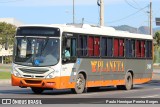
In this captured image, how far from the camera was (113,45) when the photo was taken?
2755 centimetres

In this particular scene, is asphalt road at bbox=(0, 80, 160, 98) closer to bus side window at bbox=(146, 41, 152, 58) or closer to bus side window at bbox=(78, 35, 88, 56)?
bus side window at bbox=(78, 35, 88, 56)

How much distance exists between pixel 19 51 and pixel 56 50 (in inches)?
65.7

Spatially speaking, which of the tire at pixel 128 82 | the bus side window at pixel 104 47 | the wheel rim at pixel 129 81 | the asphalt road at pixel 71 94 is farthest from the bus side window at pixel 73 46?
the wheel rim at pixel 129 81

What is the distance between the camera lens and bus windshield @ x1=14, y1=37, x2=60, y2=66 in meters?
22.9

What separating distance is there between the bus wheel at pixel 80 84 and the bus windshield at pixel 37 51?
6.49ft

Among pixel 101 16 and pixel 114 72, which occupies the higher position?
pixel 101 16

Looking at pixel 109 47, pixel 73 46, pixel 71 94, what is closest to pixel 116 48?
pixel 109 47

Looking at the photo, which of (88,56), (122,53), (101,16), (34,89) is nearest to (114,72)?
(122,53)

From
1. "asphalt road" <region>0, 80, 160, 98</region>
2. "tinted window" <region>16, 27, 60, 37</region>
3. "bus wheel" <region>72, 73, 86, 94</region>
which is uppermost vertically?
"tinted window" <region>16, 27, 60, 37</region>

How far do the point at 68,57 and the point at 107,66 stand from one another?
3968 millimetres

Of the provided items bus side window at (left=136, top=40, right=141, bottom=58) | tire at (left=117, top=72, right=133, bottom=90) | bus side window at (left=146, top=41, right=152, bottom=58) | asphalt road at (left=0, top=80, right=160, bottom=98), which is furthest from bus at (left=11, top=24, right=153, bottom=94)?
bus side window at (left=146, top=41, right=152, bottom=58)

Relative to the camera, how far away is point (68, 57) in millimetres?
23609

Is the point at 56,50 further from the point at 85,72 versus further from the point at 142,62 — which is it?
the point at 142,62

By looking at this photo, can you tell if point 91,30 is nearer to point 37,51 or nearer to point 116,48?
point 116,48
